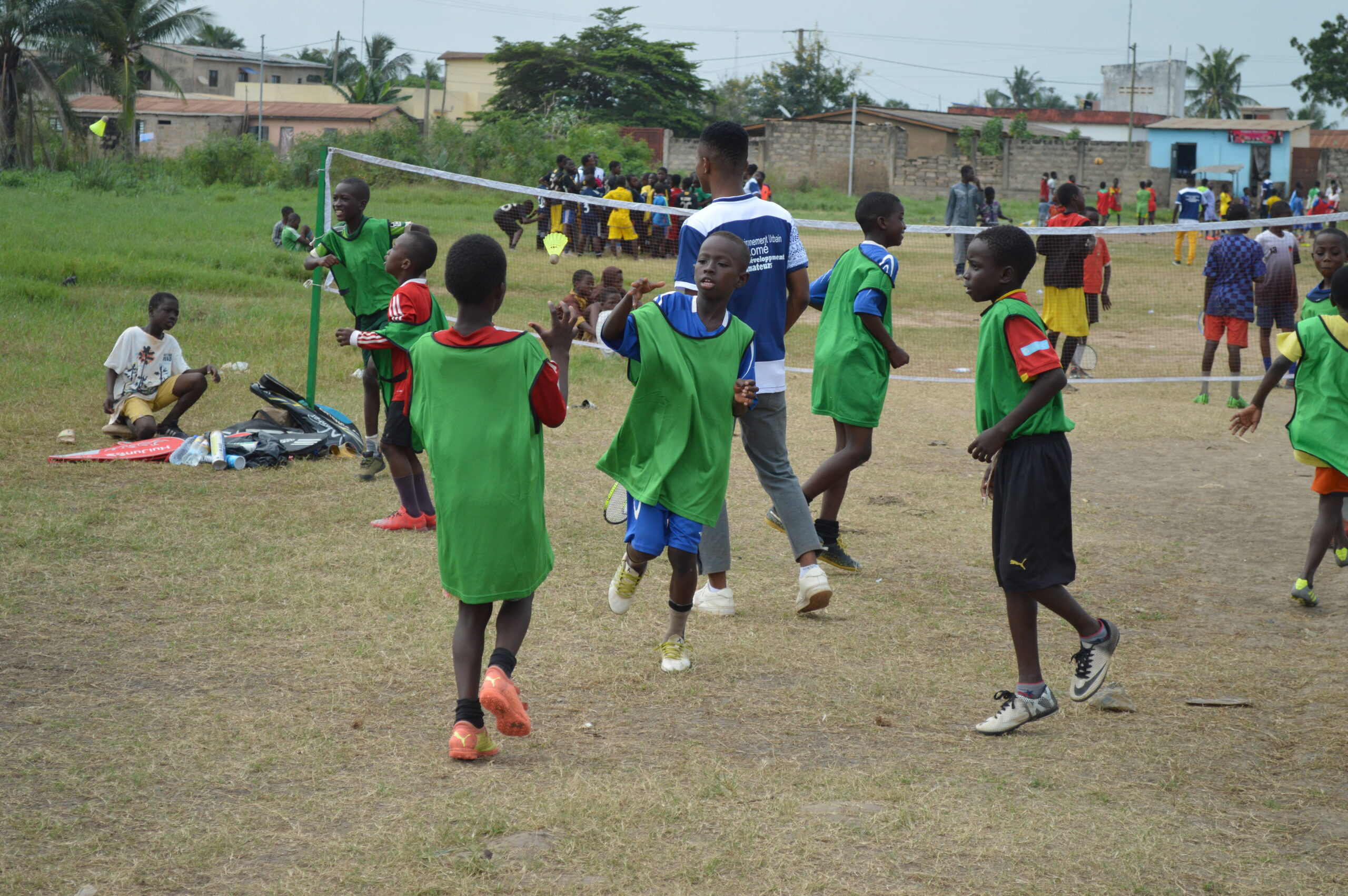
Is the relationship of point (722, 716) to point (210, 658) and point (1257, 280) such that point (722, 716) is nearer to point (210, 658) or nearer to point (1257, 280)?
point (210, 658)

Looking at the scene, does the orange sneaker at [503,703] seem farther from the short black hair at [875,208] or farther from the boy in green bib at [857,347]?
the short black hair at [875,208]

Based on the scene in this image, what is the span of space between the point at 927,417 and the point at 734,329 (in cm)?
683

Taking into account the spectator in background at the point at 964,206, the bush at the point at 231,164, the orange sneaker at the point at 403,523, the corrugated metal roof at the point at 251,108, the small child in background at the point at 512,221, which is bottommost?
the orange sneaker at the point at 403,523

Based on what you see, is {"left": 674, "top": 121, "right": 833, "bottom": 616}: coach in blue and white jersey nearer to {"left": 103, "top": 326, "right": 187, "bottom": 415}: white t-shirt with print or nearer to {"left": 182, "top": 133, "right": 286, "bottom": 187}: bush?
{"left": 103, "top": 326, "right": 187, "bottom": 415}: white t-shirt with print

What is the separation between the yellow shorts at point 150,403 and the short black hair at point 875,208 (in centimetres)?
533

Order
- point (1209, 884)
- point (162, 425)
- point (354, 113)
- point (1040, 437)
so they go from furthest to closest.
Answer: point (354, 113) → point (162, 425) → point (1040, 437) → point (1209, 884)

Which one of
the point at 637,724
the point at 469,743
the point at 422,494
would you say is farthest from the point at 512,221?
the point at 469,743

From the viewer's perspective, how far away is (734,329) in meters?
4.36

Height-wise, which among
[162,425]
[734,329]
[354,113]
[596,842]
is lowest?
[596,842]

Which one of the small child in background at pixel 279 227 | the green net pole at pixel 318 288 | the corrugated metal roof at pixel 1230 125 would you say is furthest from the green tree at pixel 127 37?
the corrugated metal roof at pixel 1230 125

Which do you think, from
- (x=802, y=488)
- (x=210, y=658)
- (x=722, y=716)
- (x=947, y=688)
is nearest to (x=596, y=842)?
(x=722, y=716)

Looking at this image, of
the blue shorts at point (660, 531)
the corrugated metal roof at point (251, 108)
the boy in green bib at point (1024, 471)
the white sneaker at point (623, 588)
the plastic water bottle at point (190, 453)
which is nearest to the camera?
the boy in green bib at point (1024, 471)

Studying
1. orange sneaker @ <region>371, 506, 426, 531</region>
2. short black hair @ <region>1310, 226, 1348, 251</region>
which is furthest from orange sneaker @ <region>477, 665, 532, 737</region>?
short black hair @ <region>1310, 226, 1348, 251</region>

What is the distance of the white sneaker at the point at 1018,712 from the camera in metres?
4.00
